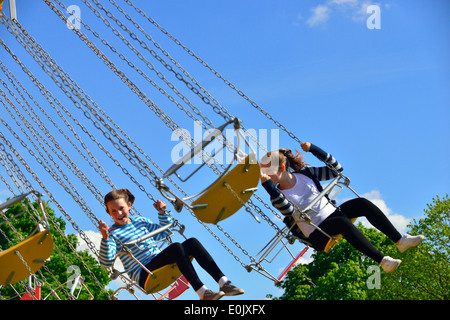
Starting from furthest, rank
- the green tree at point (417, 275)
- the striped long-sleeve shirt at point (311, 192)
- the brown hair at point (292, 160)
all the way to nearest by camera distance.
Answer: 1. the green tree at point (417, 275)
2. the brown hair at point (292, 160)
3. the striped long-sleeve shirt at point (311, 192)

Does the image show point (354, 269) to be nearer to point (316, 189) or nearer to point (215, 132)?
point (316, 189)

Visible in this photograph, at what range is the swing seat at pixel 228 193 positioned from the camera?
17.9ft

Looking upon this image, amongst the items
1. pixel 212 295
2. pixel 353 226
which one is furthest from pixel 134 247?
pixel 353 226

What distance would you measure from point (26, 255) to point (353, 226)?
3371 mm

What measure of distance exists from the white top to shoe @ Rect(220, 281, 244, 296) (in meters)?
1.15

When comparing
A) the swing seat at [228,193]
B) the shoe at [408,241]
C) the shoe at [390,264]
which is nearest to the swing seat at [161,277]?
the swing seat at [228,193]

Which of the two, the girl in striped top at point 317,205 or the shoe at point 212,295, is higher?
the girl in striped top at point 317,205

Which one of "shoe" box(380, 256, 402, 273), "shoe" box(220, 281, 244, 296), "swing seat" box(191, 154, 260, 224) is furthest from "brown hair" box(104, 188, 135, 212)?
"shoe" box(380, 256, 402, 273)

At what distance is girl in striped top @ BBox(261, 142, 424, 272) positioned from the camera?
19.1ft

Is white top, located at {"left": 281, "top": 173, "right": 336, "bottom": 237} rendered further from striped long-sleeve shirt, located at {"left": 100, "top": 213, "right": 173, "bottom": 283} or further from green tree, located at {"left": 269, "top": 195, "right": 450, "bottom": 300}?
green tree, located at {"left": 269, "top": 195, "right": 450, "bottom": 300}

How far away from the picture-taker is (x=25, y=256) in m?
6.38

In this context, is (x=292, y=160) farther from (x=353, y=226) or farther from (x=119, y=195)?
(x=119, y=195)

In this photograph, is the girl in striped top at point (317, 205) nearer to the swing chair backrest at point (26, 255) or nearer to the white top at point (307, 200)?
the white top at point (307, 200)

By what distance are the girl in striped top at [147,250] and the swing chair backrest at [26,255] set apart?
68cm
